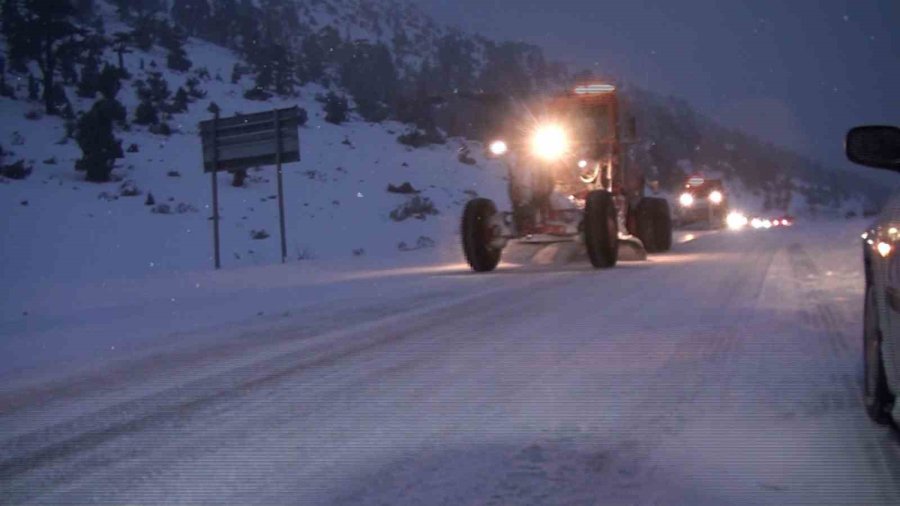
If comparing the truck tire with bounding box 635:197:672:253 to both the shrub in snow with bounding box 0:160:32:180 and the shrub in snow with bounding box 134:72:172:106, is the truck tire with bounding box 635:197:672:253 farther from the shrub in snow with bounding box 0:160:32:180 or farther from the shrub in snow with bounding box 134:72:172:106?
the shrub in snow with bounding box 134:72:172:106

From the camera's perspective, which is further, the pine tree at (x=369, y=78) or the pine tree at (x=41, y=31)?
the pine tree at (x=369, y=78)

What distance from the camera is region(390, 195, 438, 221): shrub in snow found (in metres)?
42.8

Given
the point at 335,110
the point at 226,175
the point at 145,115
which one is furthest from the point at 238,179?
the point at 335,110

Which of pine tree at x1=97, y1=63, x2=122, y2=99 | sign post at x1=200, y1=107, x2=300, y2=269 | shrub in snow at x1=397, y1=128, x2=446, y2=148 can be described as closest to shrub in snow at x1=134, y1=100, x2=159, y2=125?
pine tree at x1=97, y1=63, x2=122, y2=99

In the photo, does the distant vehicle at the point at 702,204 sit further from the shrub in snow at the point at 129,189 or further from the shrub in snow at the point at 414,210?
the shrub in snow at the point at 129,189

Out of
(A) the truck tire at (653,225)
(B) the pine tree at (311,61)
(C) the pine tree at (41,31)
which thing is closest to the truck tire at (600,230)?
(A) the truck tire at (653,225)

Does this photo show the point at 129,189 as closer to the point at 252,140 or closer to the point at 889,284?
the point at 252,140

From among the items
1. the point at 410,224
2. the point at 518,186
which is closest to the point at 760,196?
the point at 410,224

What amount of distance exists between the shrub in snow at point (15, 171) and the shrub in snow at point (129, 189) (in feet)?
10.5

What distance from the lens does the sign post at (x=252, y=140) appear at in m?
25.8

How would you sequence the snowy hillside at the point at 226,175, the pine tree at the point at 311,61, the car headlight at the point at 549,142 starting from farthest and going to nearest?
the pine tree at the point at 311,61, the snowy hillside at the point at 226,175, the car headlight at the point at 549,142

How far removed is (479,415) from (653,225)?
1733 cm

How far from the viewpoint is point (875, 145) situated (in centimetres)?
560

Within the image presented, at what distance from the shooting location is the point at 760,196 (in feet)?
374
